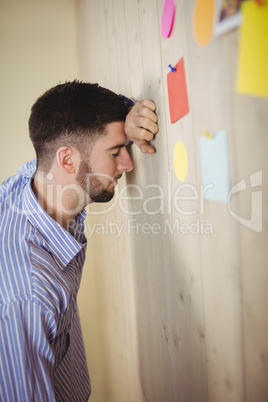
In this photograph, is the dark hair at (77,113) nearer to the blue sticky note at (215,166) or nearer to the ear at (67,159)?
the ear at (67,159)

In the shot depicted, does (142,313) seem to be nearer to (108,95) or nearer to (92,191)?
(92,191)

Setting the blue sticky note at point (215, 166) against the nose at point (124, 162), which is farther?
the nose at point (124, 162)

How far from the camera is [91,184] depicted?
1141 mm

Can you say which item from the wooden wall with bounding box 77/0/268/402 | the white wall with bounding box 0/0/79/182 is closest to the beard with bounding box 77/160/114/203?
the wooden wall with bounding box 77/0/268/402

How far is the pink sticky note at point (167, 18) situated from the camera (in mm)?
711

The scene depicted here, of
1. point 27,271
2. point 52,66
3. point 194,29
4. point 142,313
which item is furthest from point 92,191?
point 52,66

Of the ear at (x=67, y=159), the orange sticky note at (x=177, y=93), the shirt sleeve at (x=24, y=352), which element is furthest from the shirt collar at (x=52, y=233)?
the orange sticky note at (x=177, y=93)

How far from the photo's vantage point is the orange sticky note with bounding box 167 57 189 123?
70cm

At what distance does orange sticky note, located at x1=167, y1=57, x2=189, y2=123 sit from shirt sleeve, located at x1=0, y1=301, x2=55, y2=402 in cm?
61

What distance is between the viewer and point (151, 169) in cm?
99

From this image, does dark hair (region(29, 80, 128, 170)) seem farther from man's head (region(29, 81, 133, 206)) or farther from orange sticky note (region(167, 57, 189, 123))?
orange sticky note (region(167, 57, 189, 123))

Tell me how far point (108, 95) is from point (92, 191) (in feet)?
1.15

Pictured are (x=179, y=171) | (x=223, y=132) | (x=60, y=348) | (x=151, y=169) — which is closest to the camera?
(x=223, y=132)

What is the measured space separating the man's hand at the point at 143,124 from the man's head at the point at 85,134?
85mm
